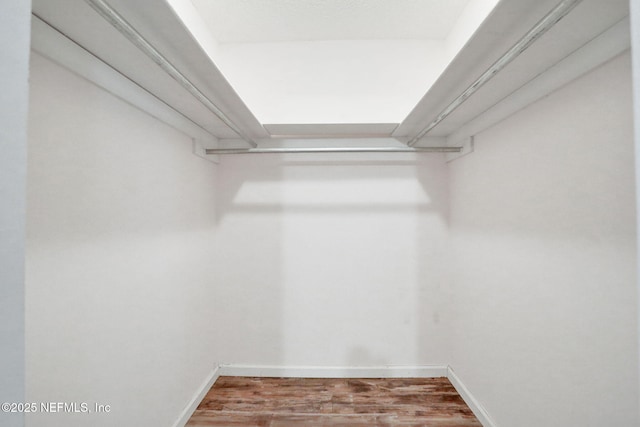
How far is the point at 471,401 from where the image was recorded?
2.21 metres

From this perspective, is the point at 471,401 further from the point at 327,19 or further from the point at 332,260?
the point at 327,19

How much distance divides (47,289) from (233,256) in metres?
1.65

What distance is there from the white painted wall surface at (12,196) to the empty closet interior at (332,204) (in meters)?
0.46

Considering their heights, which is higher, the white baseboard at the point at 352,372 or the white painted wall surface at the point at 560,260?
the white painted wall surface at the point at 560,260

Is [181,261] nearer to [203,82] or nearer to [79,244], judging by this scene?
[79,244]

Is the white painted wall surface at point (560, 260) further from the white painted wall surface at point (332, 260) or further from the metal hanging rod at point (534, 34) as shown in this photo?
the white painted wall surface at point (332, 260)

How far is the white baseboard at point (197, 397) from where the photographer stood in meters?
2.01

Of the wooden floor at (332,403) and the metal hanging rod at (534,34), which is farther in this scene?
the wooden floor at (332,403)

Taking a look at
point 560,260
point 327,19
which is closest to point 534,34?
point 560,260

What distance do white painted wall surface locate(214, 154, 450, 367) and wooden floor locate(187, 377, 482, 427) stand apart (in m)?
0.19

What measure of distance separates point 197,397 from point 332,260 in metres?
1.49

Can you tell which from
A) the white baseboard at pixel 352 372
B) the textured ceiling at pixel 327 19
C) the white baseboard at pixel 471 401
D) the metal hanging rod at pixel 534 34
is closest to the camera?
the metal hanging rod at pixel 534 34

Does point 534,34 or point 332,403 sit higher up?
point 534,34

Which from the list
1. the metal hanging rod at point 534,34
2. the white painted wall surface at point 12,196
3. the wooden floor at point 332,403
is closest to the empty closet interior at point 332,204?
the metal hanging rod at point 534,34
